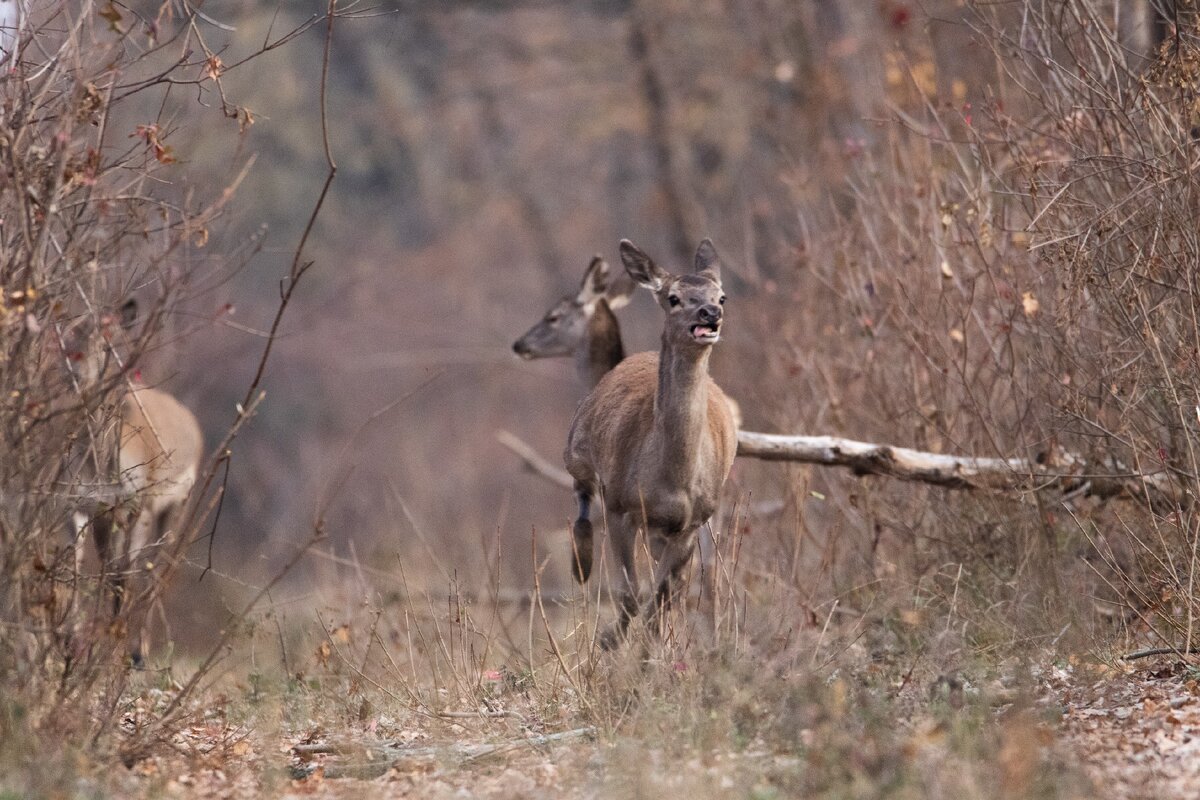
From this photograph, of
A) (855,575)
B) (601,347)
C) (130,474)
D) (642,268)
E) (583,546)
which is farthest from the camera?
(601,347)

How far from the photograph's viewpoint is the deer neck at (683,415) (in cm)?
790

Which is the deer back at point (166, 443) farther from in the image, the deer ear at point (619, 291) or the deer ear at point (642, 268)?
the deer ear at point (642, 268)

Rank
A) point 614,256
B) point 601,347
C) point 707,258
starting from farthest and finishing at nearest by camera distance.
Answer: point 614,256, point 601,347, point 707,258

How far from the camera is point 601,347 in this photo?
11.1m

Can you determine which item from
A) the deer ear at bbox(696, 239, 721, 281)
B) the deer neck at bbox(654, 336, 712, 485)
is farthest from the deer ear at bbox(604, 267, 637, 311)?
the deer neck at bbox(654, 336, 712, 485)

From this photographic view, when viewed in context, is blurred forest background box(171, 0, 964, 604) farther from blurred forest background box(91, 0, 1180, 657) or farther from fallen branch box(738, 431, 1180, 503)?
fallen branch box(738, 431, 1180, 503)

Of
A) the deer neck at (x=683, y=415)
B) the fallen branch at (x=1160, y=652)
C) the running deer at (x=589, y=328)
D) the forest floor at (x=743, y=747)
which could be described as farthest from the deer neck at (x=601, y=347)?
the fallen branch at (x=1160, y=652)

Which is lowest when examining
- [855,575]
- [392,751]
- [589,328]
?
[855,575]

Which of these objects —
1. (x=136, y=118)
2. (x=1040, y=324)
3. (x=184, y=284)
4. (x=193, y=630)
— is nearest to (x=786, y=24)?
(x=136, y=118)

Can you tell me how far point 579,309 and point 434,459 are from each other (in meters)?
21.4

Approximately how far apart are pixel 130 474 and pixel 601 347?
10.6 ft

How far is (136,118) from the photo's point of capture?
15.3 meters

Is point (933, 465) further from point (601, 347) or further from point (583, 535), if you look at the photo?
point (601, 347)

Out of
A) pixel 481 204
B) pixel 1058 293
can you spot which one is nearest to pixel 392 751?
pixel 1058 293
